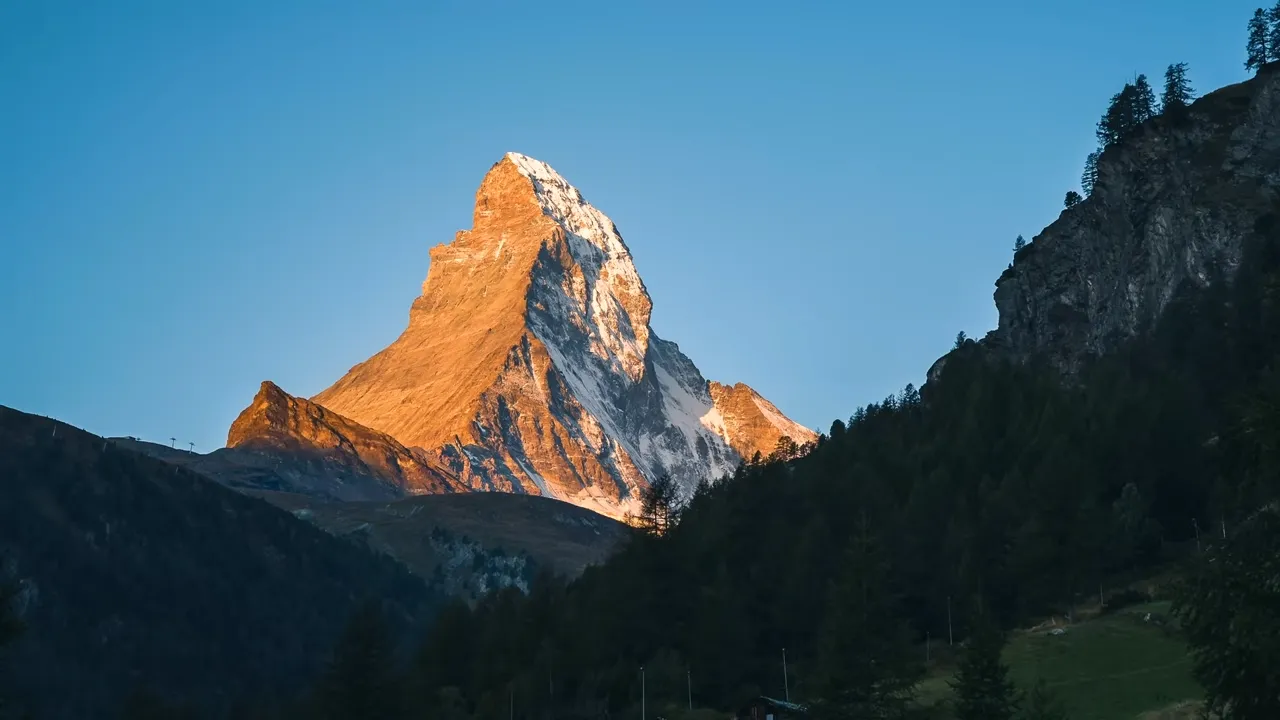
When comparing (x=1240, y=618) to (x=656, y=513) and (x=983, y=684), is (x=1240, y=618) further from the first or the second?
(x=656, y=513)

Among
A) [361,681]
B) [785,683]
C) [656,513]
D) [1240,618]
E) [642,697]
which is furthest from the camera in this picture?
[656,513]

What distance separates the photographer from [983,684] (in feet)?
181

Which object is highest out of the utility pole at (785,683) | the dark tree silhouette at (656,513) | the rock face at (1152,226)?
the rock face at (1152,226)

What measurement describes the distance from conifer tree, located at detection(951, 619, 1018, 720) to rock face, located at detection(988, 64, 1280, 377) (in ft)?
351

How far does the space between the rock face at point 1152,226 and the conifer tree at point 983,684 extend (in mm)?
107057

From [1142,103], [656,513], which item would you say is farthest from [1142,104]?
[656,513]

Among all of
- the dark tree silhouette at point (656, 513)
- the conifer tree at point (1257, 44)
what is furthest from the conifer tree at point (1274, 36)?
the dark tree silhouette at point (656, 513)

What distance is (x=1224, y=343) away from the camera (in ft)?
424

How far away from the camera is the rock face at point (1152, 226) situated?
6191 inches

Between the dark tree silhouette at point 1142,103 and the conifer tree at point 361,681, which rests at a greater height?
the dark tree silhouette at point 1142,103

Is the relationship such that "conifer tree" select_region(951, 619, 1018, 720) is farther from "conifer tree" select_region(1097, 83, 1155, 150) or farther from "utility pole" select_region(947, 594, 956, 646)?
"conifer tree" select_region(1097, 83, 1155, 150)

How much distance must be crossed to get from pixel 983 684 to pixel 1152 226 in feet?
419

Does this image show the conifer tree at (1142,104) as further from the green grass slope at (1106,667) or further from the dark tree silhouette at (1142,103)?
the green grass slope at (1106,667)

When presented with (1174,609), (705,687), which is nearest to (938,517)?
(705,687)
